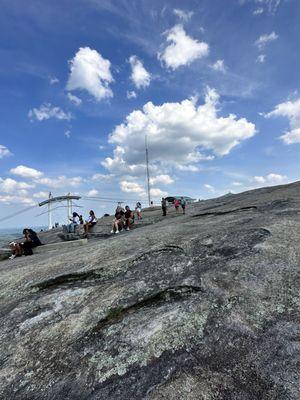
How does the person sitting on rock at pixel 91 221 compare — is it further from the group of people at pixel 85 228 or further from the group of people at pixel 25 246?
the group of people at pixel 25 246

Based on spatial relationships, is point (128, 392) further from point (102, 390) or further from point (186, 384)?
point (186, 384)

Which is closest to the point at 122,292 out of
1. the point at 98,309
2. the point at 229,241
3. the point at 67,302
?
the point at 98,309

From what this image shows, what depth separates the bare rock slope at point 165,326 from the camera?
538 cm

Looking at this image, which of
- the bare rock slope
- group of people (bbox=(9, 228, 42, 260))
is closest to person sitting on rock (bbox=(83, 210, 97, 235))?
group of people (bbox=(9, 228, 42, 260))

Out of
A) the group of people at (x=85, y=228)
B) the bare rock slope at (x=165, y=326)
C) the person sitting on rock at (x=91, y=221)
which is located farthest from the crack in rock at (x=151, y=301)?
the person sitting on rock at (x=91, y=221)

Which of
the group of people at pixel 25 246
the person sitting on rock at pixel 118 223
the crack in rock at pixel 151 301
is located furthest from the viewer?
the person sitting on rock at pixel 118 223

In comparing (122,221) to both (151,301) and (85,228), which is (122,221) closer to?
(85,228)

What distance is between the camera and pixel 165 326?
6637 millimetres

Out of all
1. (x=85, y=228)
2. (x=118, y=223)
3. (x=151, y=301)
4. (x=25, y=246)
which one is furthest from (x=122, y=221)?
(x=151, y=301)

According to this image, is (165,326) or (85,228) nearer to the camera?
(165,326)

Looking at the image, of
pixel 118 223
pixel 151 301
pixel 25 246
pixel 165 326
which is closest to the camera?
pixel 165 326

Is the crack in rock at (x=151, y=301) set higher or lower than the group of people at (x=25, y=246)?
lower

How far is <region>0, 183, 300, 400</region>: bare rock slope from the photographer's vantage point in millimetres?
5375

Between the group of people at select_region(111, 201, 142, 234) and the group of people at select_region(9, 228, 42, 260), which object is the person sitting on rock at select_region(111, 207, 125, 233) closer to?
the group of people at select_region(111, 201, 142, 234)
